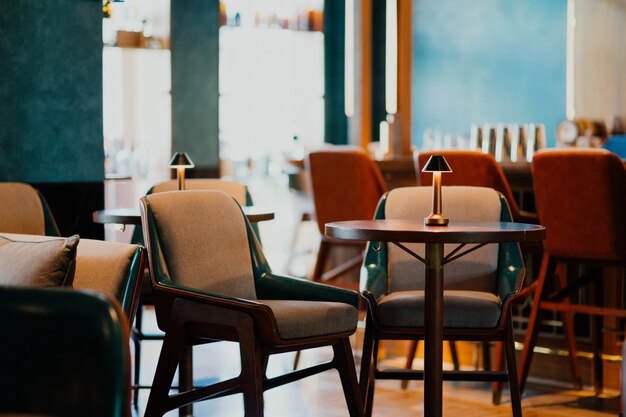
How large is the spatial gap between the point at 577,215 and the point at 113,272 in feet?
7.06

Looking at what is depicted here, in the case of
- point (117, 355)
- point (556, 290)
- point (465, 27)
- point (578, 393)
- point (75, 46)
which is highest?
point (465, 27)

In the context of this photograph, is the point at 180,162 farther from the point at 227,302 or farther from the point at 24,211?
the point at 227,302

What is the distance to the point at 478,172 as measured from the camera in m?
4.30

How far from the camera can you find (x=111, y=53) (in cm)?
623

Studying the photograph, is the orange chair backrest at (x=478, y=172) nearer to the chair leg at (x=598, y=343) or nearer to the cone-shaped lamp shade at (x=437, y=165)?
the chair leg at (x=598, y=343)

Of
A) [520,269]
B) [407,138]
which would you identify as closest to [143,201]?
[520,269]

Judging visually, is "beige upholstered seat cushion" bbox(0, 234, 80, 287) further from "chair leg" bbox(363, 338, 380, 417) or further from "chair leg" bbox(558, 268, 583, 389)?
"chair leg" bbox(558, 268, 583, 389)

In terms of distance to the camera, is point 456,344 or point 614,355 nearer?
point 614,355

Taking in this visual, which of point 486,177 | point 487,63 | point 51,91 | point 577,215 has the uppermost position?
point 487,63

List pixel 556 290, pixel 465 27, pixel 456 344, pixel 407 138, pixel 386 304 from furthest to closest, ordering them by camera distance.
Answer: pixel 465 27, pixel 407 138, pixel 456 344, pixel 556 290, pixel 386 304

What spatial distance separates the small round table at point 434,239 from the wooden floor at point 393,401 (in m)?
0.81

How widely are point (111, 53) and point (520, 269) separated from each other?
11.6 ft

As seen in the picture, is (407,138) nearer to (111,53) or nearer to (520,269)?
(111,53)

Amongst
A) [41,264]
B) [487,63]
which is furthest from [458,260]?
[487,63]
